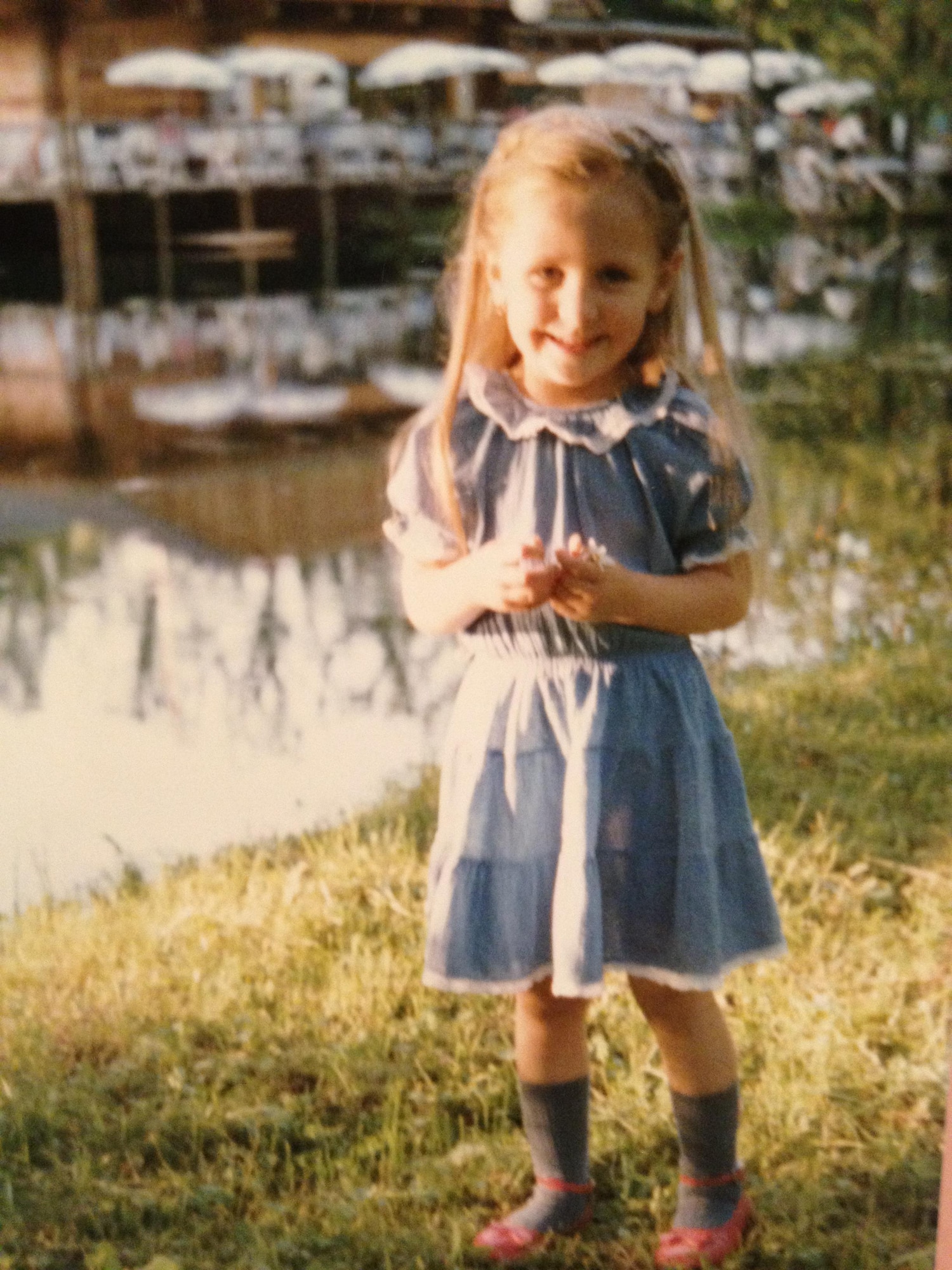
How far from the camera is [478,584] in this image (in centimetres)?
163

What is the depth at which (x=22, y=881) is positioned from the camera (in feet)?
10.0

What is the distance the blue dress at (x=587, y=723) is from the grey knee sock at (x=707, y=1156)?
23cm

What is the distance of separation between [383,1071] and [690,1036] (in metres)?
0.60

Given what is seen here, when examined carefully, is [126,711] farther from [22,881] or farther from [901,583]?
[901,583]

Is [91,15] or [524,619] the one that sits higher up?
[91,15]

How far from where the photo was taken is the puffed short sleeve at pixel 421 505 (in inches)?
69.3

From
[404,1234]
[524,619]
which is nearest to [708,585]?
[524,619]

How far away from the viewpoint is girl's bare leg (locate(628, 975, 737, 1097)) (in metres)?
1.85

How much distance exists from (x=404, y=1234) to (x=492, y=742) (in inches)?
25.9

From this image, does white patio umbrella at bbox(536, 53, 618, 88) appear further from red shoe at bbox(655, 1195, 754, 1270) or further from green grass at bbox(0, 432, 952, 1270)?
red shoe at bbox(655, 1195, 754, 1270)

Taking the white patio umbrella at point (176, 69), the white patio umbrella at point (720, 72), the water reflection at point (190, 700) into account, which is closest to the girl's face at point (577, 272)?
the water reflection at point (190, 700)

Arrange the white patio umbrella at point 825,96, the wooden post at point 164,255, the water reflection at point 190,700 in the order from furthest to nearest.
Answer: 1. the wooden post at point 164,255
2. the white patio umbrella at point 825,96
3. the water reflection at point 190,700

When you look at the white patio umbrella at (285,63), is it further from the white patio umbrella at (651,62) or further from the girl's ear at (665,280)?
the girl's ear at (665,280)

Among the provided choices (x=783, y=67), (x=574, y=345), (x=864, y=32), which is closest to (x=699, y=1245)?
(x=574, y=345)
